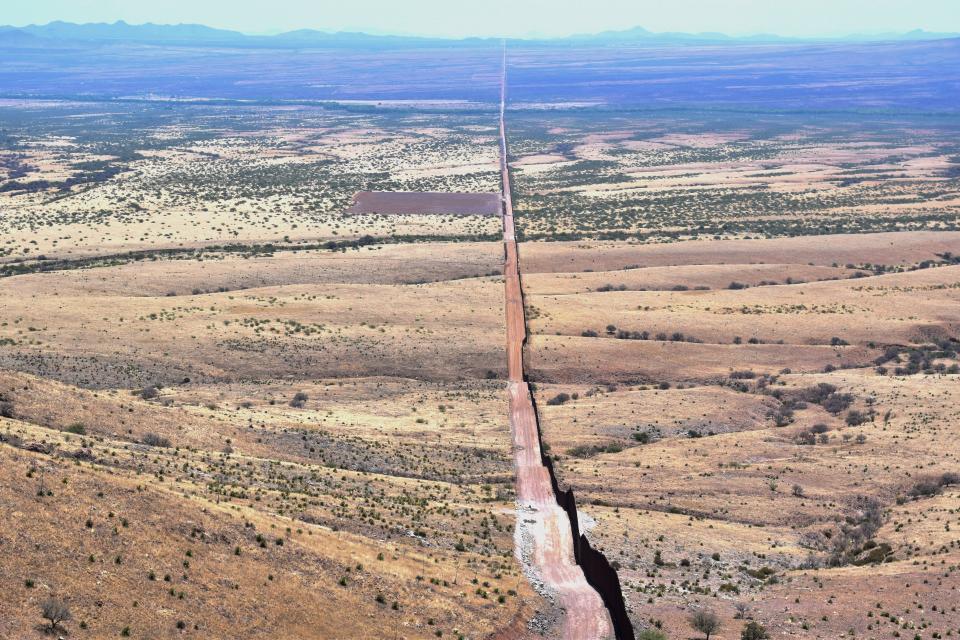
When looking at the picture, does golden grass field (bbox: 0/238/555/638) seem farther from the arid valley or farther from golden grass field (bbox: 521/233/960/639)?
golden grass field (bbox: 521/233/960/639)

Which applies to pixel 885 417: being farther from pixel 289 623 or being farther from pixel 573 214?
pixel 573 214

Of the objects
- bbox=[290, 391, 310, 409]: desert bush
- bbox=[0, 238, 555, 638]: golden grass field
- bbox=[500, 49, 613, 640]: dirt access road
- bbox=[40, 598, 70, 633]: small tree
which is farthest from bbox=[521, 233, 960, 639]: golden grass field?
bbox=[40, 598, 70, 633]: small tree

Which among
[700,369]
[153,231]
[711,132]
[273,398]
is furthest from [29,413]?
[711,132]

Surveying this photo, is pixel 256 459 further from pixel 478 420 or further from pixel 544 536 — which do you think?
pixel 478 420

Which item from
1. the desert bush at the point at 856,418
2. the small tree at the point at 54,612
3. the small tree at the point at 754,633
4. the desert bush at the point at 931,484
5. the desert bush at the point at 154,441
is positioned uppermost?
the small tree at the point at 54,612

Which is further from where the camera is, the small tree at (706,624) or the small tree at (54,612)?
the small tree at (706,624)

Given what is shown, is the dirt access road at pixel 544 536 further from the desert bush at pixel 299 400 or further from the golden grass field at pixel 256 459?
the desert bush at pixel 299 400

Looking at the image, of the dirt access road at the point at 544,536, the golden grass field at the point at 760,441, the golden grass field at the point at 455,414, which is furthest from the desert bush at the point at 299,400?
the golden grass field at the point at 760,441

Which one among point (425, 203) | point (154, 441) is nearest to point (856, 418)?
point (154, 441)
